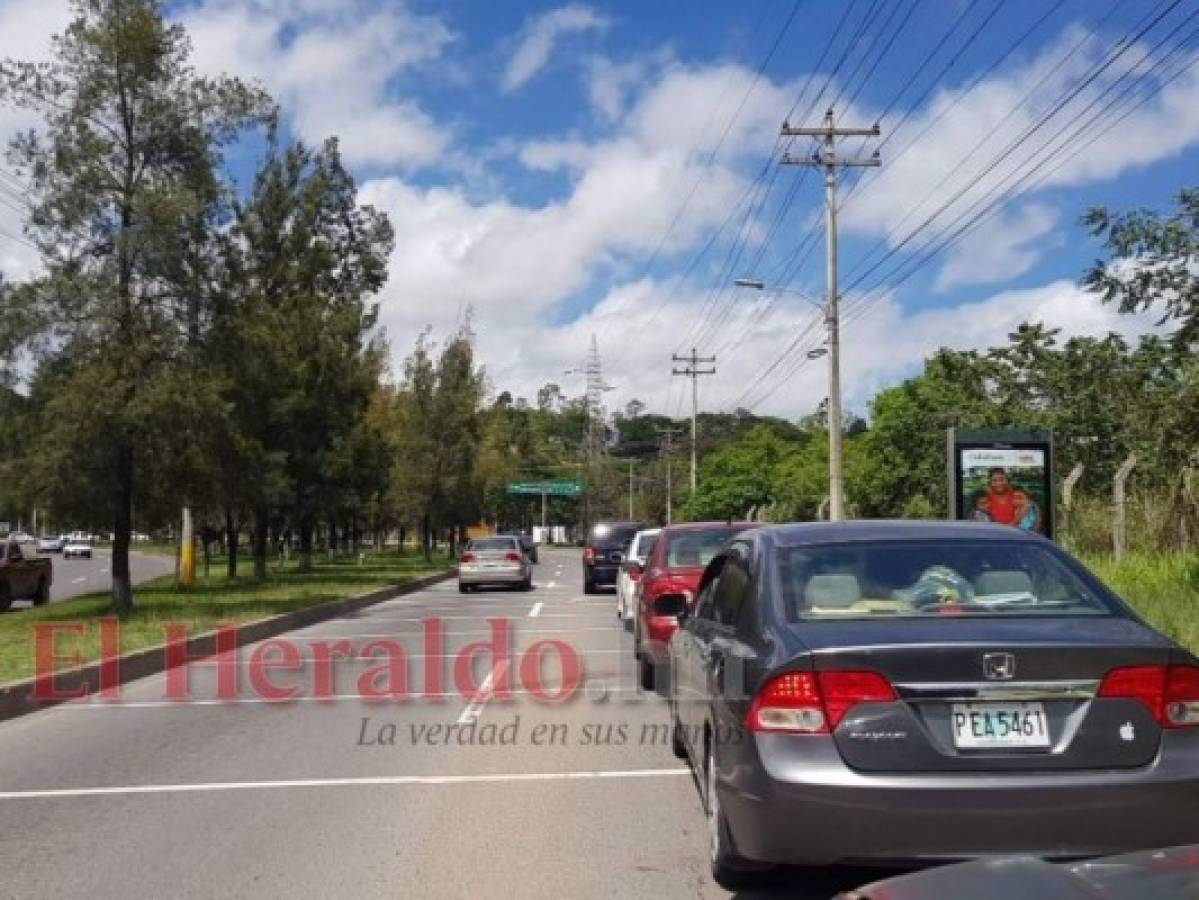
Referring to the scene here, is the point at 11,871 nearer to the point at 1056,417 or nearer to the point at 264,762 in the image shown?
the point at 264,762

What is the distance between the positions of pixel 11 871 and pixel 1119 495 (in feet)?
50.8

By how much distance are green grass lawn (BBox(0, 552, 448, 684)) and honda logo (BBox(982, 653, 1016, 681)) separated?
33.5 ft

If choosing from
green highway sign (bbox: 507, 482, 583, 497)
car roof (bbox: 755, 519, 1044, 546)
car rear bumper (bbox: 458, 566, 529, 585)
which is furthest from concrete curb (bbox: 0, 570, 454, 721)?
green highway sign (bbox: 507, 482, 583, 497)

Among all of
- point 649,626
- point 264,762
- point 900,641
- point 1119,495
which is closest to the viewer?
point 900,641

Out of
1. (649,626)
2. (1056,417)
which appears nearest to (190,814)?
(649,626)

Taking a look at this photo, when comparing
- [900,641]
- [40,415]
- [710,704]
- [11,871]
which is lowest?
[11,871]

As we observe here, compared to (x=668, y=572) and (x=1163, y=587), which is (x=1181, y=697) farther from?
(x=1163, y=587)

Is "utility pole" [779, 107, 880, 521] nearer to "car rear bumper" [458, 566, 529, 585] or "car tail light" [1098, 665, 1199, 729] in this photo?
"car rear bumper" [458, 566, 529, 585]

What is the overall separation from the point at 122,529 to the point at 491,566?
37.9ft

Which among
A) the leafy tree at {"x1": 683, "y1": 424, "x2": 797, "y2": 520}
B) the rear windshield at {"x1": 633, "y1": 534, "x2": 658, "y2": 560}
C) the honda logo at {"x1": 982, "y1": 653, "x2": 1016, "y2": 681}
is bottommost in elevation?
the honda logo at {"x1": 982, "y1": 653, "x2": 1016, "y2": 681}

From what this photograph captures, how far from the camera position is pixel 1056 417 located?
3139 centimetres

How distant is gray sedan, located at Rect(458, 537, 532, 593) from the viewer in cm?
3338

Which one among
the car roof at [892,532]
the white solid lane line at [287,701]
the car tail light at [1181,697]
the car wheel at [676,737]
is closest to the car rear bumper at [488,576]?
the white solid lane line at [287,701]

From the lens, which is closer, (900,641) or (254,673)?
(900,641)
